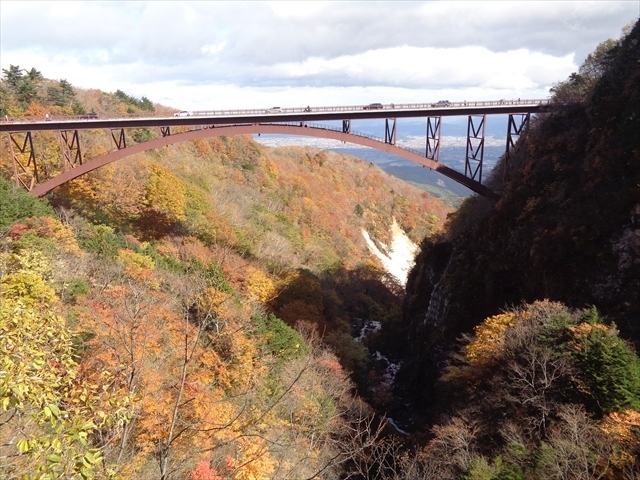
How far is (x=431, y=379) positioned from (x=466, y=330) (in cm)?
361

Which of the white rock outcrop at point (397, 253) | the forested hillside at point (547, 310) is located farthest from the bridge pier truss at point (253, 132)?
the white rock outcrop at point (397, 253)

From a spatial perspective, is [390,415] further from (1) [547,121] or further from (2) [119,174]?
(2) [119,174]

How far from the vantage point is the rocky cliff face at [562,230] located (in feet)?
59.3

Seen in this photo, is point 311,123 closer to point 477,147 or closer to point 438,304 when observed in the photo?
point 477,147

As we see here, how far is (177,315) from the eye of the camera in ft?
55.2

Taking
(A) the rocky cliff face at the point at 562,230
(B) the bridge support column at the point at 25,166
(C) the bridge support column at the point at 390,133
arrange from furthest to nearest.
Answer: (C) the bridge support column at the point at 390,133 < (B) the bridge support column at the point at 25,166 < (A) the rocky cliff face at the point at 562,230

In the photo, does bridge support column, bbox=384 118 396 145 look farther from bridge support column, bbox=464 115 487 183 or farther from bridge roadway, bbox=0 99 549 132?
bridge support column, bbox=464 115 487 183

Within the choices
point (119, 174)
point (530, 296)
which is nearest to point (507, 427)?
point (530, 296)

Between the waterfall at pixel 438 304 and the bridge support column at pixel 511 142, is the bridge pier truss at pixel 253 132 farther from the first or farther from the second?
the waterfall at pixel 438 304

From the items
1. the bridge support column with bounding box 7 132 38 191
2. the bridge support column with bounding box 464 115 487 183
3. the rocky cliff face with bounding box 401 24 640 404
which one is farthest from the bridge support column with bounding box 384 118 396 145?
the bridge support column with bounding box 7 132 38 191

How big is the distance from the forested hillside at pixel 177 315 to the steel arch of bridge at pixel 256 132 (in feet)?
7.05

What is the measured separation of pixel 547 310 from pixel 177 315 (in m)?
14.4

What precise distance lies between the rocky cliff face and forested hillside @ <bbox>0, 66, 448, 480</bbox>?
23.3 ft

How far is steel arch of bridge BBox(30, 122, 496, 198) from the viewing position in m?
25.5
